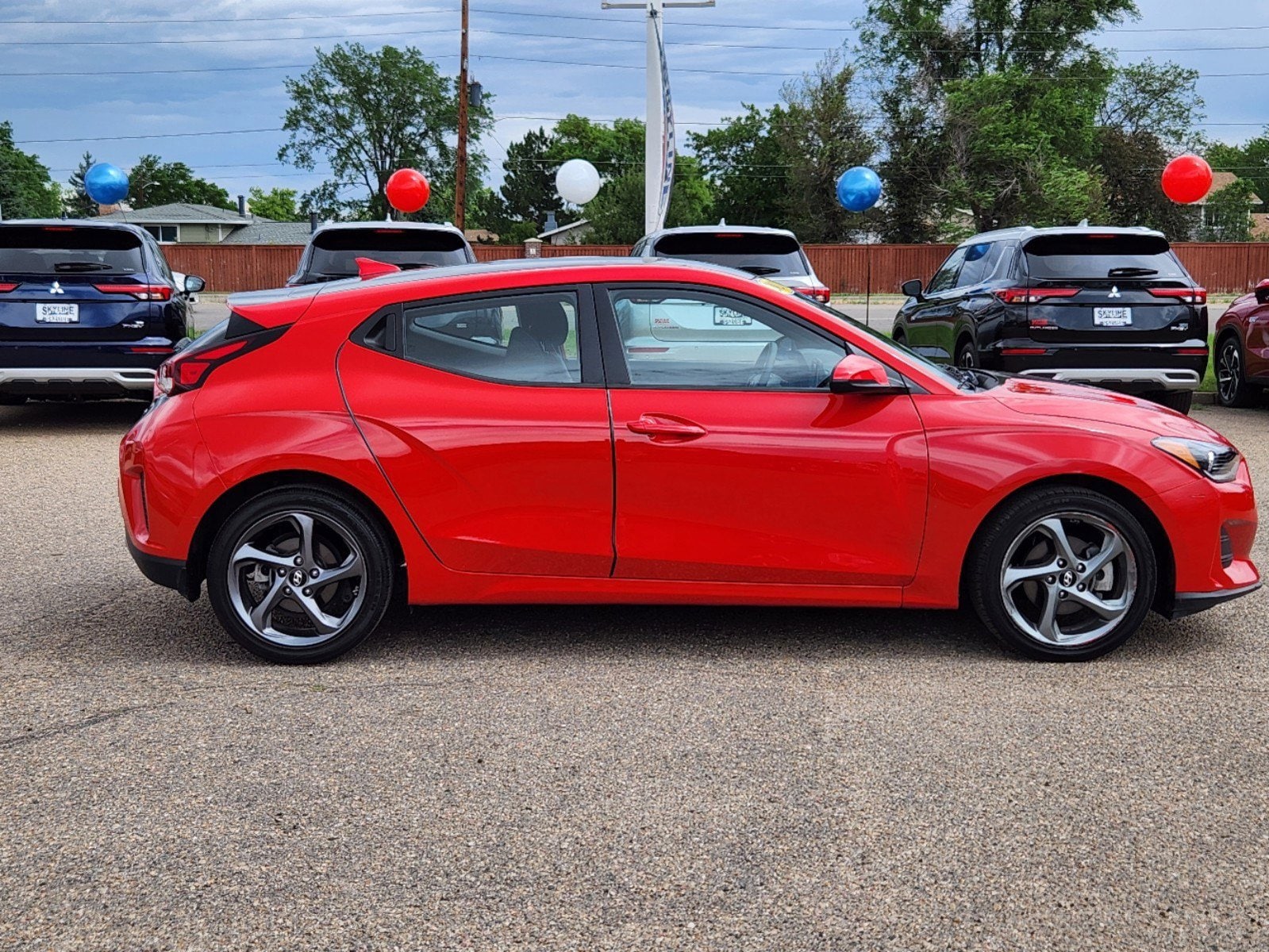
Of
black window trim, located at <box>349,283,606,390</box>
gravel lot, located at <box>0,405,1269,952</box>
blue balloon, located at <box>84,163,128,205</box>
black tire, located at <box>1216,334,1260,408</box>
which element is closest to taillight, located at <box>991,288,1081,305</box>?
black tire, located at <box>1216,334,1260,408</box>

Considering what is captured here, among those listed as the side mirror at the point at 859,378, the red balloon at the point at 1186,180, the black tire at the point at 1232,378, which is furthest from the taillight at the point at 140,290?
the red balloon at the point at 1186,180

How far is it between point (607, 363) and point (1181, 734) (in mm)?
2312

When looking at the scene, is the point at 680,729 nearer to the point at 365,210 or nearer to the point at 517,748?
the point at 517,748

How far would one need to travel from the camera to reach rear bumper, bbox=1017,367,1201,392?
1105 centimetres

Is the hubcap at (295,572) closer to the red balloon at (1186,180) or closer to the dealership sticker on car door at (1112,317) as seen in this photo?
the dealership sticker on car door at (1112,317)

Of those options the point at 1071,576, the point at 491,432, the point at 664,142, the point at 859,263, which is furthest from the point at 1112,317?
the point at 859,263

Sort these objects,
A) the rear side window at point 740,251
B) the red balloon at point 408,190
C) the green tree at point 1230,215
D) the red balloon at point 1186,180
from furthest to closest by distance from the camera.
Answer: the green tree at point 1230,215, the red balloon at point 408,190, the red balloon at point 1186,180, the rear side window at point 740,251

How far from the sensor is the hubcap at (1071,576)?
489 cm

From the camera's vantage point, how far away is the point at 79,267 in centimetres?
1099

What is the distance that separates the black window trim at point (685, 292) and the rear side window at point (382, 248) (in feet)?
22.7

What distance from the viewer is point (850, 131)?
207 feet

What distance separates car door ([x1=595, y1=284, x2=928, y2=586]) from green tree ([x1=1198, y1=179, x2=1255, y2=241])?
85.9 metres

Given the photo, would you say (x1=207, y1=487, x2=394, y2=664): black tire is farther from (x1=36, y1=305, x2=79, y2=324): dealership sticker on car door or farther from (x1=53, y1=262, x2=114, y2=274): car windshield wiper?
(x1=53, y1=262, x2=114, y2=274): car windshield wiper

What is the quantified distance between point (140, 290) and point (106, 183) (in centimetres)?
2614
